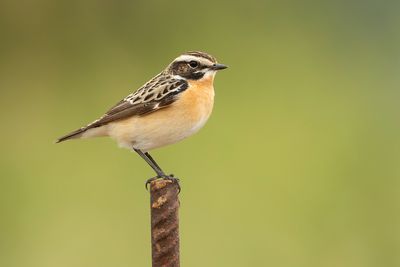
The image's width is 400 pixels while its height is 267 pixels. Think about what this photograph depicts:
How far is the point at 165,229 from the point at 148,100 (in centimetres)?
203

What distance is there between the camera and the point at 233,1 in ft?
42.4

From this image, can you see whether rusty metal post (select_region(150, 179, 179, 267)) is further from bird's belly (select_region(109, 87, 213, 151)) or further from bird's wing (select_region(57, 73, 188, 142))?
bird's wing (select_region(57, 73, 188, 142))

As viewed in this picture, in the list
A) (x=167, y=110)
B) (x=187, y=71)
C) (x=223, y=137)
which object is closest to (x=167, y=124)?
(x=167, y=110)

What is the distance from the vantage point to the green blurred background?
862cm

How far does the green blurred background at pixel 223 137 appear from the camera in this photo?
8.62 metres

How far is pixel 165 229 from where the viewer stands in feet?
14.3

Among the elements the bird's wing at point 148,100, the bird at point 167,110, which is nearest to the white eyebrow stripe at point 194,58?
the bird at point 167,110

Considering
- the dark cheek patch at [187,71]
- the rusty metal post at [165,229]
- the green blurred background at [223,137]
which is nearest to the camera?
the rusty metal post at [165,229]

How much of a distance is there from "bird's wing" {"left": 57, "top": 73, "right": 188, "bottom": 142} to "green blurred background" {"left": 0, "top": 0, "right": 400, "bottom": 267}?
219cm

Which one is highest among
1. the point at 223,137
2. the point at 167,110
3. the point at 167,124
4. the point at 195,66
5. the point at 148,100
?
the point at 223,137

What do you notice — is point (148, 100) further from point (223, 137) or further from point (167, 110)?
point (223, 137)

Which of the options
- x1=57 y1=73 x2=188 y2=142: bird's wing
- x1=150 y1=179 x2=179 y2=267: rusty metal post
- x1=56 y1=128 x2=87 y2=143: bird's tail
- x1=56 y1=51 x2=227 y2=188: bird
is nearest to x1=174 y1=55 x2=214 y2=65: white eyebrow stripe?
x1=56 y1=51 x2=227 y2=188: bird

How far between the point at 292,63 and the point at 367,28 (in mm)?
1598

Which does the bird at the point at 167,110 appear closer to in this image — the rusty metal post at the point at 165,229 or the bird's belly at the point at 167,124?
the bird's belly at the point at 167,124
